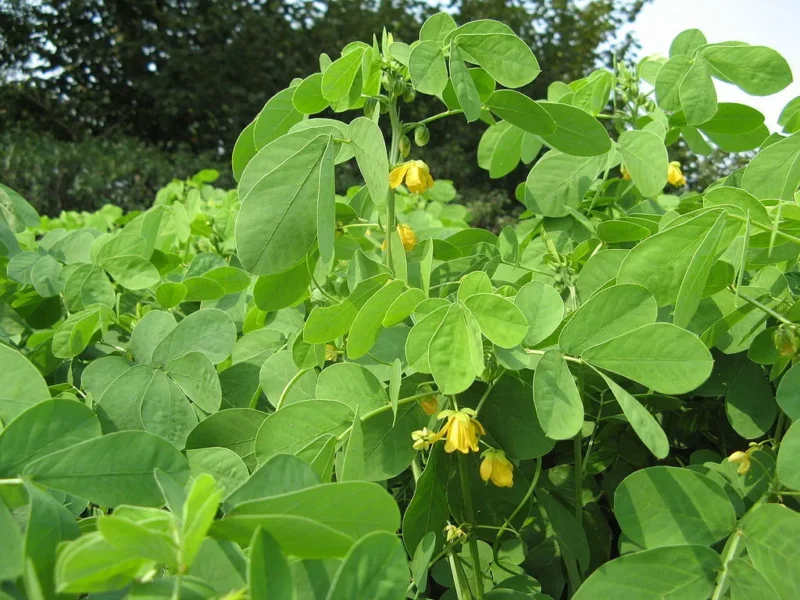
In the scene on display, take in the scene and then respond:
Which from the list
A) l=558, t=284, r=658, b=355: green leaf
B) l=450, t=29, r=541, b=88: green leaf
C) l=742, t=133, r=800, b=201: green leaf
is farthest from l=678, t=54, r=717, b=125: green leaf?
l=558, t=284, r=658, b=355: green leaf

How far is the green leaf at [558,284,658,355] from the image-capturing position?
24.3 inches

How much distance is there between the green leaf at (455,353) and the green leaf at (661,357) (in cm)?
10

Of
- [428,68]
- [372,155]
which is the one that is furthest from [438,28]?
[372,155]

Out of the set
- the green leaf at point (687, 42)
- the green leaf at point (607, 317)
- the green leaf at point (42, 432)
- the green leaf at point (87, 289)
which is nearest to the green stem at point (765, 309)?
the green leaf at point (607, 317)

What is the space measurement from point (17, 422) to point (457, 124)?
10389 mm

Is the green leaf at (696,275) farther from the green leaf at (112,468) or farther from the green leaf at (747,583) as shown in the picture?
the green leaf at (112,468)

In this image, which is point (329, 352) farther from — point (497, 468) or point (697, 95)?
point (697, 95)

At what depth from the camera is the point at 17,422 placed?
0.49 meters

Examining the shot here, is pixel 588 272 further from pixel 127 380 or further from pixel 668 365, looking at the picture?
pixel 127 380

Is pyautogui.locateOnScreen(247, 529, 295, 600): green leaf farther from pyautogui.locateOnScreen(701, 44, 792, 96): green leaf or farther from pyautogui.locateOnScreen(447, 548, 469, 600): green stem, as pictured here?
pyautogui.locateOnScreen(701, 44, 792, 96): green leaf

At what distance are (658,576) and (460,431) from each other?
7.0 inches

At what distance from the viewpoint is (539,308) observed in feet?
2.15

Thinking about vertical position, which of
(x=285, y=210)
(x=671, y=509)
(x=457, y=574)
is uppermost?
(x=285, y=210)

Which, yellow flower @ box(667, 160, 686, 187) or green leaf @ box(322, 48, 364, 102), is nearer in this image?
green leaf @ box(322, 48, 364, 102)
